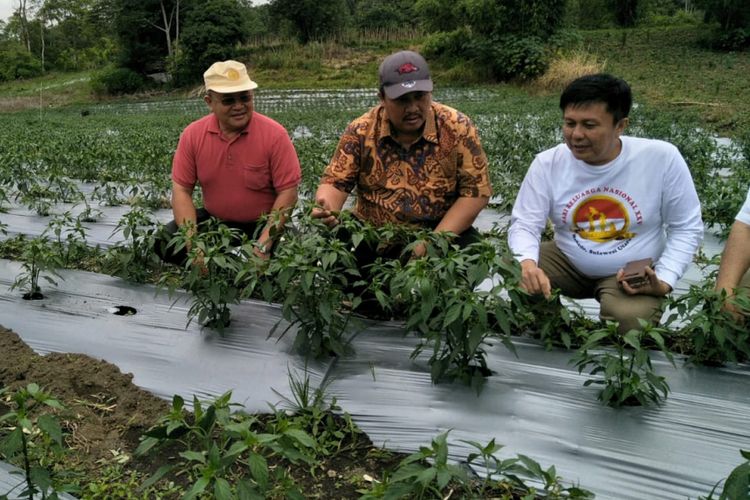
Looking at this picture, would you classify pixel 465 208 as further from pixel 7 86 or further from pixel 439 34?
pixel 7 86

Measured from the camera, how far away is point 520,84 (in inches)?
835

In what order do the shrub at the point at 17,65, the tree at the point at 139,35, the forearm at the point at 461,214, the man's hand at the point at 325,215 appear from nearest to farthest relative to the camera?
the man's hand at the point at 325,215, the forearm at the point at 461,214, the tree at the point at 139,35, the shrub at the point at 17,65

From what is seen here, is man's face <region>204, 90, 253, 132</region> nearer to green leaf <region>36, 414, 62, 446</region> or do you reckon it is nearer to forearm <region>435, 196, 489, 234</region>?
forearm <region>435, 196, 489, 234</region>

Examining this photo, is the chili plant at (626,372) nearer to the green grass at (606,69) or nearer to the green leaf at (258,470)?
the green leaf at (258,470)

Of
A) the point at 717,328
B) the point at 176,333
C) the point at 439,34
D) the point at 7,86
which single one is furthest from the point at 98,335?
the point at 7,86

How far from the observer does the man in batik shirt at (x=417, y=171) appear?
10.4ft

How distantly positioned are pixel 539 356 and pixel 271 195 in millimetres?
1806

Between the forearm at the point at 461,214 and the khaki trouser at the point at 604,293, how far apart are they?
366 millimetres

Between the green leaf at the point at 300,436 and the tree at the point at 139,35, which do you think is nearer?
the green leaf at the point at 300,436

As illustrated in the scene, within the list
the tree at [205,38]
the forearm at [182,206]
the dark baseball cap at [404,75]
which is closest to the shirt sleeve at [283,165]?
the forearm at [182,206]

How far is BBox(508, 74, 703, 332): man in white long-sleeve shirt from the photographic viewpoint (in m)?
2.62

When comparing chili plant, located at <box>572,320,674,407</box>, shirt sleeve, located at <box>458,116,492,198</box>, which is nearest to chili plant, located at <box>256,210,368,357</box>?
shirt sleeve, located at <box>458,116,492,198</box>

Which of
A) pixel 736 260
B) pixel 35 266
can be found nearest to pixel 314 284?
pixel 736 260

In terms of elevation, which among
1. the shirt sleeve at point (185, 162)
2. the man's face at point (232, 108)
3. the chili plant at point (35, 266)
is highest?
the man's face at point (232, 108)
